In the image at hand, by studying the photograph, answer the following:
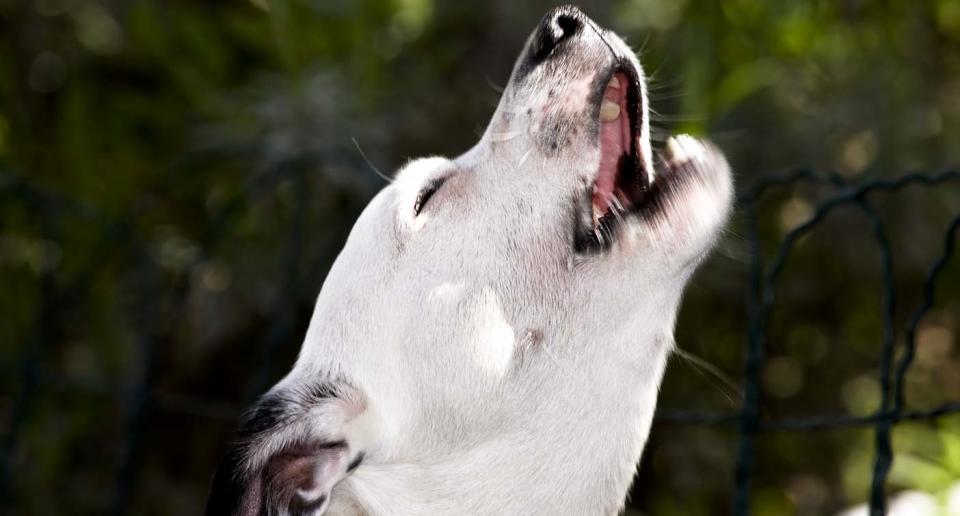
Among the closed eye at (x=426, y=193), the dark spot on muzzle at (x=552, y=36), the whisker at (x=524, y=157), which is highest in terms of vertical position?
the dark spot on muzzle at (x=552, y=36)

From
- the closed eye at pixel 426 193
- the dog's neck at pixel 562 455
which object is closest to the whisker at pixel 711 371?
the dog's neck at pixel 562 455

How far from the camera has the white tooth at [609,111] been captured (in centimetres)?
264

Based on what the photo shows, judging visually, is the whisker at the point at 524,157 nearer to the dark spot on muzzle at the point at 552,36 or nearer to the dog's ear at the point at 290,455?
the dark spot on muzzle at the point at 552,36

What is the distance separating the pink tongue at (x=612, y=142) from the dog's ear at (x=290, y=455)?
70 cm

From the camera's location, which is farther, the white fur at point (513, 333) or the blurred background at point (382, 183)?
the blurred background at point (382, 183)

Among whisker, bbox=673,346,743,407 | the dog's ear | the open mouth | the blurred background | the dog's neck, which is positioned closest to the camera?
the dog's ear

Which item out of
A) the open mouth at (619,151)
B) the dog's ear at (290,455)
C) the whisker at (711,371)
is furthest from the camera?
the whisker at (711,371)

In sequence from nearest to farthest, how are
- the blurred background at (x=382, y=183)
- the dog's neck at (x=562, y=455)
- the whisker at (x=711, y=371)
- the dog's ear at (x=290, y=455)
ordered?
the dog's ear at (x=290, y=455), the dog's neck at (x=562, y=455), the whisker at (x=711, y=371), the blurred background at (x=382, y=183)

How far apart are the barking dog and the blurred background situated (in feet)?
7.82

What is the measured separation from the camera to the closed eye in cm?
260

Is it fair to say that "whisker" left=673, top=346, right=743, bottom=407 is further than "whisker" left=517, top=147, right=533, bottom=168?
Yes

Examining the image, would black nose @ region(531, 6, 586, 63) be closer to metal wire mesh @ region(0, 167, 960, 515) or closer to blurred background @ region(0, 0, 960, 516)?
metal wire mesh @ region(0, 167, 960, 515)

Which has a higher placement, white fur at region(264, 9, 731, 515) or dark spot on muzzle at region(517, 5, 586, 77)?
dark spot on muzzle at region(517, 5, 586, 77)

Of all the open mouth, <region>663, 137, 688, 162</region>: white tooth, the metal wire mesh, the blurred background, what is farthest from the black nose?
the blurred background
